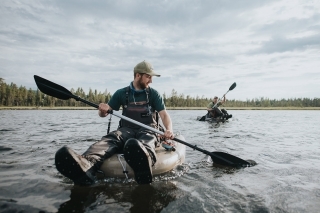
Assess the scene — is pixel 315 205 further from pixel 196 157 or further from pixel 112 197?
pixel 196 157

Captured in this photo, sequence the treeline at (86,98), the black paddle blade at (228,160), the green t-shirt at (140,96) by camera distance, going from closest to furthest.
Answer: the green t-shirt at (140,96) → the black paddle blade at (228,160) → the treeline at (86,98)

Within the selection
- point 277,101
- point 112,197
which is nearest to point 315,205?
point 112,197

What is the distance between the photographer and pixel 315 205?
10.5 feet

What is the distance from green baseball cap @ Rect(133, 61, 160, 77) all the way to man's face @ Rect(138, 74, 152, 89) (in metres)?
0.11

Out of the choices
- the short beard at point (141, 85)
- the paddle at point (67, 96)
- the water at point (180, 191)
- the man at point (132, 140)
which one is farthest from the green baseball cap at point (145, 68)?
the water at point (180, 191)

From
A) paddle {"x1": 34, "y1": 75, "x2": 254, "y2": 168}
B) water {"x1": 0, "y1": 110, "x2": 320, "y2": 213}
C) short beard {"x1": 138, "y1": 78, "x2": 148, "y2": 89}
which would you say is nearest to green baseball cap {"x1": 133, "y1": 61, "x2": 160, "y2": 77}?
short beard {"x1": 138, "y1": 78, "x2": 148, "y2": 89}

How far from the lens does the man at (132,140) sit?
10.1 feet

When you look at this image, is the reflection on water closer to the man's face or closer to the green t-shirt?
the green t-shirt

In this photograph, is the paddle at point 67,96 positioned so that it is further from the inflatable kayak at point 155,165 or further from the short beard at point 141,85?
the short beard at point 141,85

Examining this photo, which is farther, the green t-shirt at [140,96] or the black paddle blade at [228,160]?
the black paddle blade at [228,160]

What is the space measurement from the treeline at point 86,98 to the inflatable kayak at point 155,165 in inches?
3538

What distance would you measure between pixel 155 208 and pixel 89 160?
3.96ft

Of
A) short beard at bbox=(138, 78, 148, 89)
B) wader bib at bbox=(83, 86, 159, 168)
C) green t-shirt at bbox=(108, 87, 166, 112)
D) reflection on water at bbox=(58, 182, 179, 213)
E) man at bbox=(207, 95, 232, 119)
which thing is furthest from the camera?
man at bbox=(207, 95, 232, 119)

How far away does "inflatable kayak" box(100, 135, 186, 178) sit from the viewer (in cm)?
369
